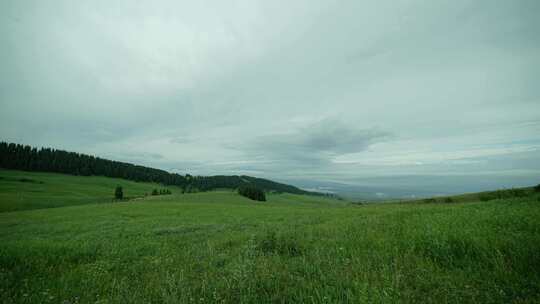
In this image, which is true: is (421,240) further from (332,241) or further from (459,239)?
(332,241)

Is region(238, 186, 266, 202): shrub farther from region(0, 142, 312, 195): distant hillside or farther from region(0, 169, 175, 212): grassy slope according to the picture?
region(0, 169, 175, 212): grassy slope

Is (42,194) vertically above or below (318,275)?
below

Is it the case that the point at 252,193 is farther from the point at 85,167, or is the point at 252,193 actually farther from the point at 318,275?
the point at 85,167

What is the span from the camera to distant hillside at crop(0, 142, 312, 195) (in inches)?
4469

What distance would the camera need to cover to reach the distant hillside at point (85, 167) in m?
114

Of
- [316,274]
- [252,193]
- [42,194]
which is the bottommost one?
[42,194]

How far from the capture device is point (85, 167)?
126 m

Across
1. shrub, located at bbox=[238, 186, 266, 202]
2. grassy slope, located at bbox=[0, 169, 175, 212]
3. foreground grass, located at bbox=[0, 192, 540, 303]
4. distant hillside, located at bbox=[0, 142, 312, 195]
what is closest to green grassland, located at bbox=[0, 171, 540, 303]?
foreground grass, located at bbox=[0, 192, 540, 303]

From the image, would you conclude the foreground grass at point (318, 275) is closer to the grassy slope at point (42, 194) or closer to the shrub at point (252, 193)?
the grassy slope at point (42, 194)

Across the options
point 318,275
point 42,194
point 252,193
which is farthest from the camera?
point 252,193

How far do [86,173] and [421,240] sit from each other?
546ft

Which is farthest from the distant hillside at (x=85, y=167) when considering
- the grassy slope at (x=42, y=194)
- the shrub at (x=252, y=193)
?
the shrub at (x=252, y=193)

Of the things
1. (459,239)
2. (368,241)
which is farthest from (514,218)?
(368,241)

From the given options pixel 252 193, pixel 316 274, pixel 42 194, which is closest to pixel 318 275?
pixel 316 274
